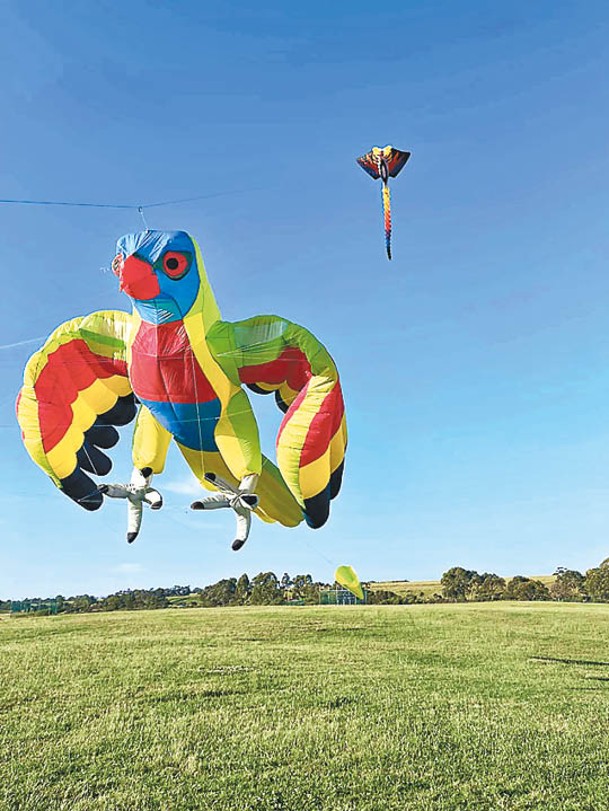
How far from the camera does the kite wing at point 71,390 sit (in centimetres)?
714

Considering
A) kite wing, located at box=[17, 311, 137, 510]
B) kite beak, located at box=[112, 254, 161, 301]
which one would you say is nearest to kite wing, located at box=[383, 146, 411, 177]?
kite beak, located at box=[112, 254, 161, 301]

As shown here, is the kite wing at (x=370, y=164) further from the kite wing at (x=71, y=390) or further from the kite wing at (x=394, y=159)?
the kite wing at (x=71, y=390)

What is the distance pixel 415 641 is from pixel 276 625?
321 cm

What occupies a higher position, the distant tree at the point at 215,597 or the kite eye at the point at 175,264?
the kite eye at the point at 175,264

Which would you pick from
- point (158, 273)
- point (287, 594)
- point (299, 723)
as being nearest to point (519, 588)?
point (287, 594)

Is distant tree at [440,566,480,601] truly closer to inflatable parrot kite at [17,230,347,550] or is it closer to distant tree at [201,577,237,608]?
distant tree at [201,577,237,608]

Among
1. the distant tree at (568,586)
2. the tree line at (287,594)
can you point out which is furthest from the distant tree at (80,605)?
the distant tree at (568,586)

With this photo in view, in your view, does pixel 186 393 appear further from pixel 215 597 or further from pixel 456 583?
pixel 456 583

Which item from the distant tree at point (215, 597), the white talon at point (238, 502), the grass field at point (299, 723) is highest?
the distant tree at point (215, 597)

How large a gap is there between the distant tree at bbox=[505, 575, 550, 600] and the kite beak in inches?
1132

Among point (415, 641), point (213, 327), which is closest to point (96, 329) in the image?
point (213, 327)

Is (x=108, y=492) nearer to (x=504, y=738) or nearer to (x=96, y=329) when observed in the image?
(x=96, y=329)

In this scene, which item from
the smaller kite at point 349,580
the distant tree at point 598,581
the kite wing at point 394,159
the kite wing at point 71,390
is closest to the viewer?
the kite wing at point 394,159

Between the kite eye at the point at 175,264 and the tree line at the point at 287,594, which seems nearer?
the kite eye at the point at 175,264
